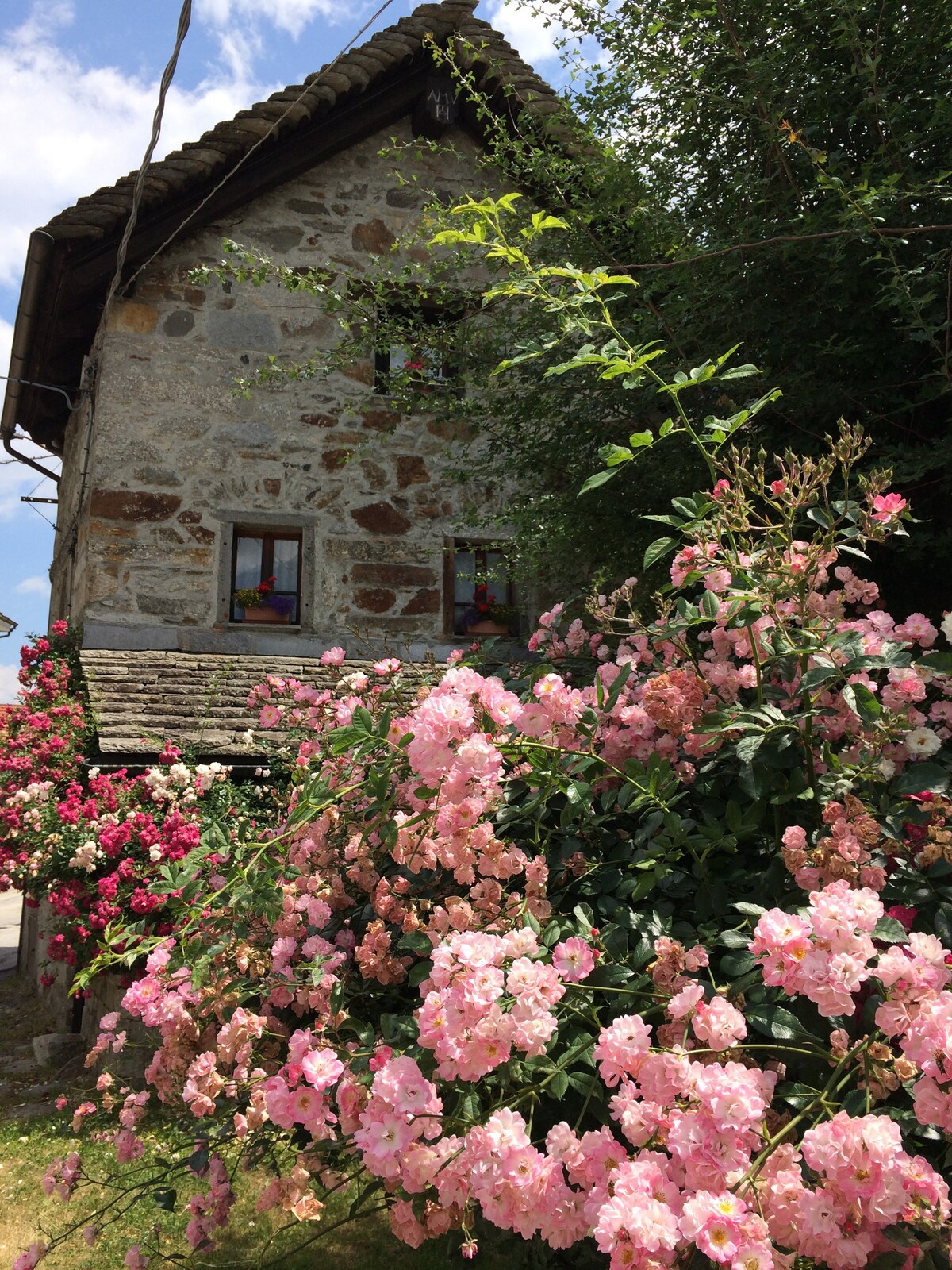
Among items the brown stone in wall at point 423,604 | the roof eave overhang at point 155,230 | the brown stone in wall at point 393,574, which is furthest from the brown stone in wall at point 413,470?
the roof eave overhang at point 155,230

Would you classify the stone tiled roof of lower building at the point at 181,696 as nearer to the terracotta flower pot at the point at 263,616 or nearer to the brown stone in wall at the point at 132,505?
the terracotta flower pot at the point at 263,616

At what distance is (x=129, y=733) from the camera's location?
6.57 metres

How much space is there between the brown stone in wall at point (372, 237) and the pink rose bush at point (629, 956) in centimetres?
681

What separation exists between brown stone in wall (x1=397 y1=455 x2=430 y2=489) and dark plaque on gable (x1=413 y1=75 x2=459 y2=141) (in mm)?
2603

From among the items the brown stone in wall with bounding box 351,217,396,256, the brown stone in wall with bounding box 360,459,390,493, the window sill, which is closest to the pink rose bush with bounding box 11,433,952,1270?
the window sill

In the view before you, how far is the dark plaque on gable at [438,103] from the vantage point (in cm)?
828

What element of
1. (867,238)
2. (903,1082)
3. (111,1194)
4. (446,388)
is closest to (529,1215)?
(903,1082)

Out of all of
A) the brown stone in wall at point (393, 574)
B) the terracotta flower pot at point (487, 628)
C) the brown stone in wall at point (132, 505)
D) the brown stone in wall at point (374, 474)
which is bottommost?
the terracotta flower pot at point (487, 628)

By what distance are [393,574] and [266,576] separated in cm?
102

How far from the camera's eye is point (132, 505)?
7.73 metres

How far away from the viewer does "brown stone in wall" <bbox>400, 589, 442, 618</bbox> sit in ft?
26.8

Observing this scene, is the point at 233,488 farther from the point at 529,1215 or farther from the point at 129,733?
the point at 529,1215

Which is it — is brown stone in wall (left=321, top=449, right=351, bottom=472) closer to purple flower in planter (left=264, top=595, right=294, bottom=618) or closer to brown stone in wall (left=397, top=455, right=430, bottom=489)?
brown stone in wall (left=397, top=455, right=430, bottom=489)

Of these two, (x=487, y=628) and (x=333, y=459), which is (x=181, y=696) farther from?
(x=487, y=628)
